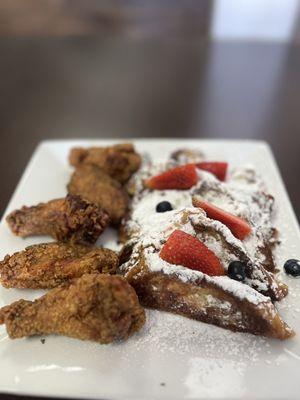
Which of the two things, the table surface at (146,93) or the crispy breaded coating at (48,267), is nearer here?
the crispy breaded coating at (48,267)

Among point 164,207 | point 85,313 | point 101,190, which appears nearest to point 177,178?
point 164,207

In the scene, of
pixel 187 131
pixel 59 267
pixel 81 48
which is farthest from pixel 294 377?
pixel 81 48

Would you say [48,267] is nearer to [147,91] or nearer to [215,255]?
[215,255]

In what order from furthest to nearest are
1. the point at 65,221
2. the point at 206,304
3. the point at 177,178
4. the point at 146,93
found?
the point at 146,93 → the point at 177,178 → the point at 65,221 → the point at 206,304

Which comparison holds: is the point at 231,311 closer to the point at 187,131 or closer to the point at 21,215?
the point at 21,215

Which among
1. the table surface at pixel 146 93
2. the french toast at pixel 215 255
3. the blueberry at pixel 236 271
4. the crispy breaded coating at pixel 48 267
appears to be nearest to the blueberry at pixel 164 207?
the french toast at pixel 215 255

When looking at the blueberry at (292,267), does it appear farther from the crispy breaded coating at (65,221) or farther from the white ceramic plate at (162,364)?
the crispy breaded coating at (65,221)
